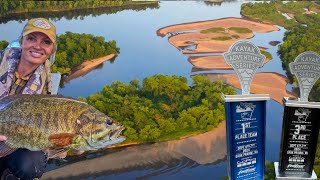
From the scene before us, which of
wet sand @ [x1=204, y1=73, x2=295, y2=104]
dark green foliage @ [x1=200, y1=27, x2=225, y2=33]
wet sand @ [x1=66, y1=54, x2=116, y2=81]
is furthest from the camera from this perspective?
dark green foliage @ [x1=200, y1=27, x2=225, y2=33]

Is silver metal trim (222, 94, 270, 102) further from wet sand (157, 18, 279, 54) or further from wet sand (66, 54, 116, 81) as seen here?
wet sand (157, 18, 279, 54)

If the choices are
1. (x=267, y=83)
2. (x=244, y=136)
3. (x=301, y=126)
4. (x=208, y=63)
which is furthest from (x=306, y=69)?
(x=208, y=63)

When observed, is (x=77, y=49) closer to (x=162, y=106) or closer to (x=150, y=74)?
(x=150, y=74)

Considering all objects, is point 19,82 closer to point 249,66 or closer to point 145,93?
point 249,66

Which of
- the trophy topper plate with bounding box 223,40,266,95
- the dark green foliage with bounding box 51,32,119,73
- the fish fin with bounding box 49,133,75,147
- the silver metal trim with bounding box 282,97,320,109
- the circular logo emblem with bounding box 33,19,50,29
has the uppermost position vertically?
the circular logo emblem with bounding box 33,19,50,29

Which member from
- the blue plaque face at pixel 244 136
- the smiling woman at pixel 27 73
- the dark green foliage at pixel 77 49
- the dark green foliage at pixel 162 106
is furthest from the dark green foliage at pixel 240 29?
the smiling woman at pixel 27 73

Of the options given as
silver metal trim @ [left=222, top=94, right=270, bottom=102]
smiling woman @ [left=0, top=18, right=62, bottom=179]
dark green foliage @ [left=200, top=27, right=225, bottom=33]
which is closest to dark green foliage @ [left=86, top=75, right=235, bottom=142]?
silver metal trim @ [left=222, top=94, right=270, bottom=102]
